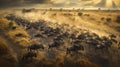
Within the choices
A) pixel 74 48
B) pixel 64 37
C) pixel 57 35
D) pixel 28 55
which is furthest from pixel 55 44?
pixel 28 55

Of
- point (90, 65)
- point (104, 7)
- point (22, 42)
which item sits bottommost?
point (90, 65)

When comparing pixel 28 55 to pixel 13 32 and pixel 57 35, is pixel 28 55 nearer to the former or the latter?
pixel 57 35

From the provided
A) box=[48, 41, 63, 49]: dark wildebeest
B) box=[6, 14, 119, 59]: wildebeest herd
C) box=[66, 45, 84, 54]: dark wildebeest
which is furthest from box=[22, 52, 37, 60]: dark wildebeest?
box=[66, 45, 84, 54]: dark wildebeest

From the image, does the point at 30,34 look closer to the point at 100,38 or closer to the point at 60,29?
the point at 60,29

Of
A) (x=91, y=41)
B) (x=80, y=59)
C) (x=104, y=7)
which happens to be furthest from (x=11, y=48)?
(x=104, y=7)

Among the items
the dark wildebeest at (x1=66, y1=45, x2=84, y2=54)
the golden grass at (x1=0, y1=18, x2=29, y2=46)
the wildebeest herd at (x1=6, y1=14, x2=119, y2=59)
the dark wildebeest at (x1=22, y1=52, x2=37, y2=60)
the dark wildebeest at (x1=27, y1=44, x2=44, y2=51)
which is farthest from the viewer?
the golden grass at (x1=0, y1=18, x2=29, y2=46)

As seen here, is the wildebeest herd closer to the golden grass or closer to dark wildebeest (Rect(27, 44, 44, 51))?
dark wildebeest (Rect(27, 44, 44, 51))

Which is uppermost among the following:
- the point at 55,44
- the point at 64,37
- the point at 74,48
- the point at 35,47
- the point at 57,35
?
the point at 57,35

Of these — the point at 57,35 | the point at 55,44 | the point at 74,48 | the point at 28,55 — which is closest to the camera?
the point at 28,55
